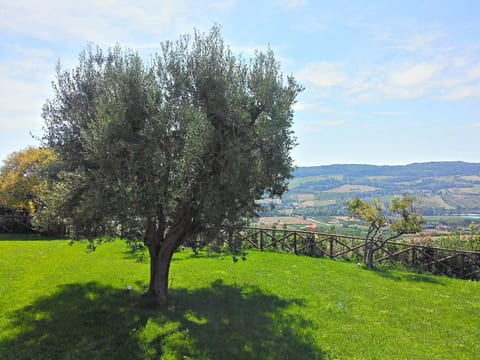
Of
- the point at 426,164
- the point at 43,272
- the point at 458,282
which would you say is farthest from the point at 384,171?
the point at 43,272

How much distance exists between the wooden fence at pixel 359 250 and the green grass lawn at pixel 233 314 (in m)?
1.28

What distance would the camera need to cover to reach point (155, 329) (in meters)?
7.09

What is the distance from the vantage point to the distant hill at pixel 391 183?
192ft

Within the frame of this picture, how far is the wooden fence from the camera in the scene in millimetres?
14000

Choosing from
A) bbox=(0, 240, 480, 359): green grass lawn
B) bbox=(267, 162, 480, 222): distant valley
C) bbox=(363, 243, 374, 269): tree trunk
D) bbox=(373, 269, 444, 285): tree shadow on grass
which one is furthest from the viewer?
bbox=(267, 162, 480, 222): distant valley

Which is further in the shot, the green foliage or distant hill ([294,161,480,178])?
distant hill ([294,161,480,178])

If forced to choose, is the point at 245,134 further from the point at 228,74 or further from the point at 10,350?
the point at 10,350

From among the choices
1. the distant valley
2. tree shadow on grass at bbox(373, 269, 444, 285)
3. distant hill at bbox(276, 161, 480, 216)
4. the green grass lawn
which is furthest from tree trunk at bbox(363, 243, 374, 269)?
the distant valley

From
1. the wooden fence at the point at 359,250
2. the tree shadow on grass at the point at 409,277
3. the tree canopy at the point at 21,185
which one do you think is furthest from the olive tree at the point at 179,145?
the tree canopy at the point at 21,185

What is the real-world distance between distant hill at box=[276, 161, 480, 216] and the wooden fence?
1402 inches

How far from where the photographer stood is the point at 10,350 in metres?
5.98

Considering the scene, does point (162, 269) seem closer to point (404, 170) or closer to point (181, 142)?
point (181, 142)

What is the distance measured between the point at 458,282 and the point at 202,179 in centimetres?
1138

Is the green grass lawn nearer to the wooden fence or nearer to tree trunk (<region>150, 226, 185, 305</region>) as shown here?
tree trunk (<region>150, 226, 185, 305</region>)
